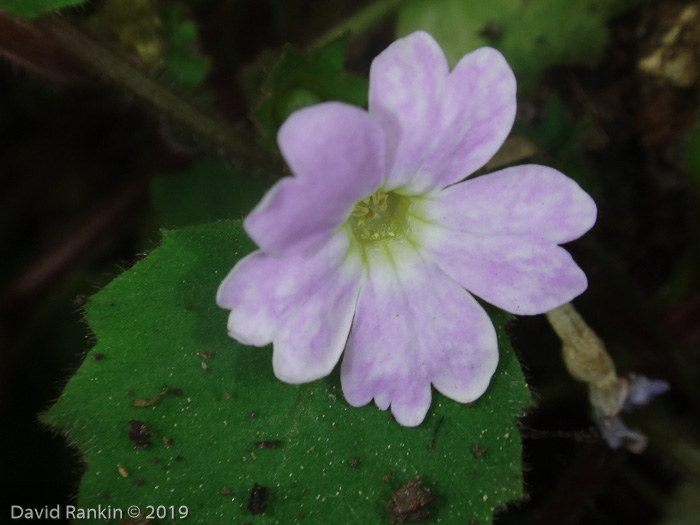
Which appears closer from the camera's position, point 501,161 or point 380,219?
point 380,219

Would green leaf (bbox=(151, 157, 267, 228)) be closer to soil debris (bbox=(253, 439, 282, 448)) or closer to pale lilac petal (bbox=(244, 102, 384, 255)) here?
soil debris (bbox=(253, 439, 282, 448))

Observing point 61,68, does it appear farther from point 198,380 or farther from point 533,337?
point 533,337

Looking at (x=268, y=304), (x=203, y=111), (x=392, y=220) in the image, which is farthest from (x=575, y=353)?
(x=203, y=111)

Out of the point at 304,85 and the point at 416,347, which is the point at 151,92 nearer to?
the point at 304,85

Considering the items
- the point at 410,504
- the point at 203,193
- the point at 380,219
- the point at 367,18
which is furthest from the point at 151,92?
the point at 410,504

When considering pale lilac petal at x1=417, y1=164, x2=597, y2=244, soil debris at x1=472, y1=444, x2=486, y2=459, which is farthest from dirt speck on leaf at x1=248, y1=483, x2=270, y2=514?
pale lilac petal at x1=417, y1=164, x2=597, y2=244

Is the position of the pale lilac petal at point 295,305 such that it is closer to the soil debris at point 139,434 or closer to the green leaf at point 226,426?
the green leaf at point 226,426
